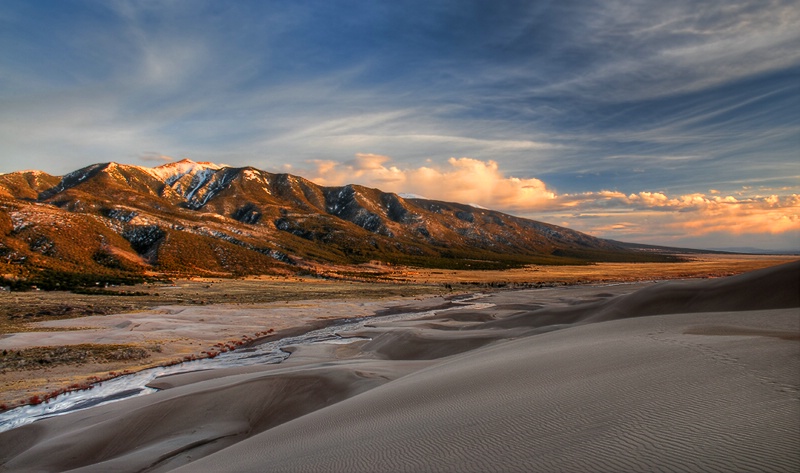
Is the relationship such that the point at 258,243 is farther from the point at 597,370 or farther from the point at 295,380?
the point at 597,370

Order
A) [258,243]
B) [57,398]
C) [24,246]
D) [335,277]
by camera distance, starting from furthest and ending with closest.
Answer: [258,243] < [335,277] < [24,246] < [57,398]

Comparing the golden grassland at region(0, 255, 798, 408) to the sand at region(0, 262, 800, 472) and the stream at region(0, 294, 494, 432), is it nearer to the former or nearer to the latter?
the stream at region(0, 294, 494, 432)

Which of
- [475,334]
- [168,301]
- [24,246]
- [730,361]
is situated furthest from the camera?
[24,246]

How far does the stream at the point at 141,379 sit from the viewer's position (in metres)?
15.2

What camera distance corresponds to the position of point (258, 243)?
433 ft

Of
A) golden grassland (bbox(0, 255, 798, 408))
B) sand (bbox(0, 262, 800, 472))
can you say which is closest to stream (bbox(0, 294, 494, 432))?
golden grassland (bbox(0, 255, 798, 408))

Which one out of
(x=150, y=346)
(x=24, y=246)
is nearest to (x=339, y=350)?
(x=150, y=346)

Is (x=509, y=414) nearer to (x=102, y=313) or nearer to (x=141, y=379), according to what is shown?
(x=141, y=379)

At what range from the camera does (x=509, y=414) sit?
7379 mm

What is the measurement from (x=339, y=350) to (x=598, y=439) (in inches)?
852

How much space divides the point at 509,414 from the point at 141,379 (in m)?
19.5

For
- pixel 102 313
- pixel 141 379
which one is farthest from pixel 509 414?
pixel 102 313

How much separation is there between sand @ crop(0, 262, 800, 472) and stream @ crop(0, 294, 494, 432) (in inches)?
63.2

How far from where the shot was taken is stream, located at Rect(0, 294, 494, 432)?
15.2 metres
